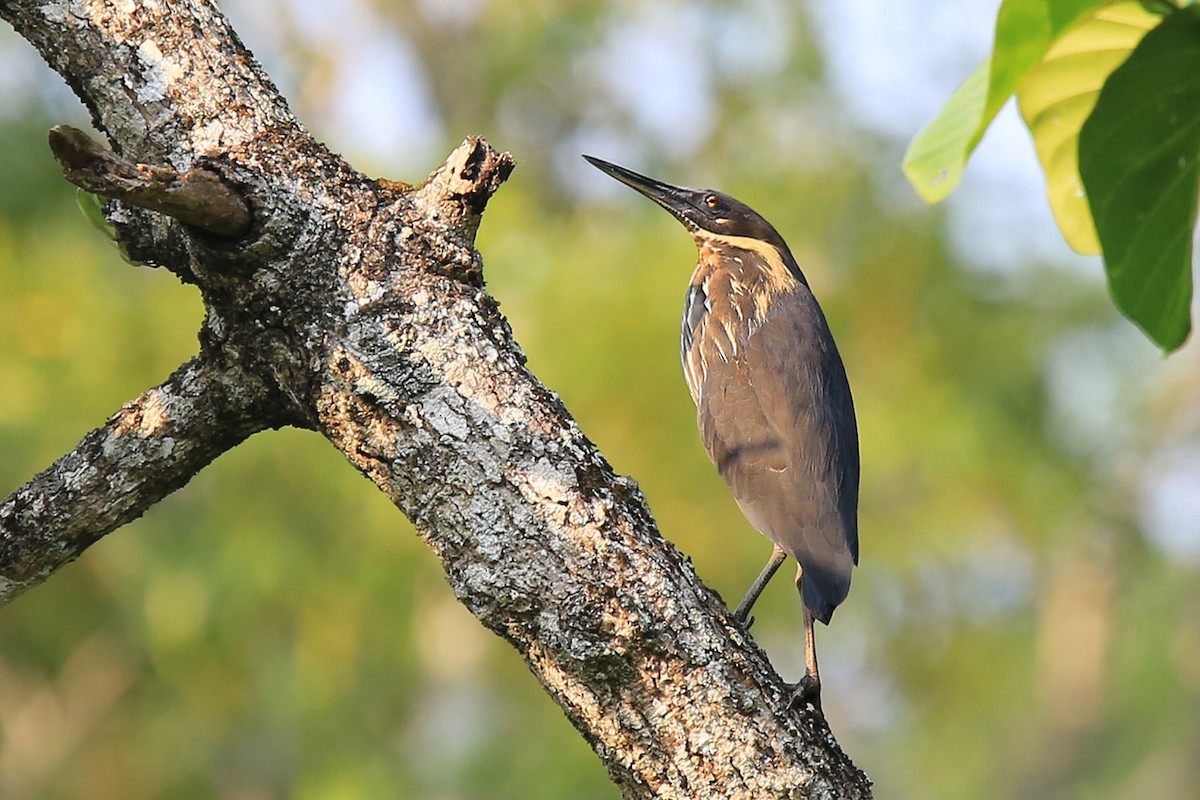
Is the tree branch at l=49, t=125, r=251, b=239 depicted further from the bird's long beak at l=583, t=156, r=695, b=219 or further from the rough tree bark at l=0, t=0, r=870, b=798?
the bird's long beak at l=583, t=156, r=695, b=219

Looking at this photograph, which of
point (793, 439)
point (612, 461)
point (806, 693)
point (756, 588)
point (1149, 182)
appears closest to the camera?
point (1149, 182)

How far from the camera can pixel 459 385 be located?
1.97 meters

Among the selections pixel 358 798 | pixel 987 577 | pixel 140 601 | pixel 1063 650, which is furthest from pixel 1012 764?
pixel 140 601

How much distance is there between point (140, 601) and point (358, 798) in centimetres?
204

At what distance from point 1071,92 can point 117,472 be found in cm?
155

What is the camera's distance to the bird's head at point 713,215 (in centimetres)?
427

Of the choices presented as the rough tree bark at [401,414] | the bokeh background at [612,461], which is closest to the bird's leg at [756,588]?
the rough tree bark at [401,414]

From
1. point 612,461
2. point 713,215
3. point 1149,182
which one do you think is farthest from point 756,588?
point 612,461

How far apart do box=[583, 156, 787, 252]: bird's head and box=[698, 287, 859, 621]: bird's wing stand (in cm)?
65

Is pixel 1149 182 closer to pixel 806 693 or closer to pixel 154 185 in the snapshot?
pixel 806 693

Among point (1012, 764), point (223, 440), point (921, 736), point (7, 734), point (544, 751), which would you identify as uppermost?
point (1012, 764)

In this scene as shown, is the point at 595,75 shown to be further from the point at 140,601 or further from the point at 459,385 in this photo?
the point at 459,385

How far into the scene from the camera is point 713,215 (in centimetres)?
432

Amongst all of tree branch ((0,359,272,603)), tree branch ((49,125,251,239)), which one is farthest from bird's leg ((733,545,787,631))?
tree branch ((49,125,251,239))
